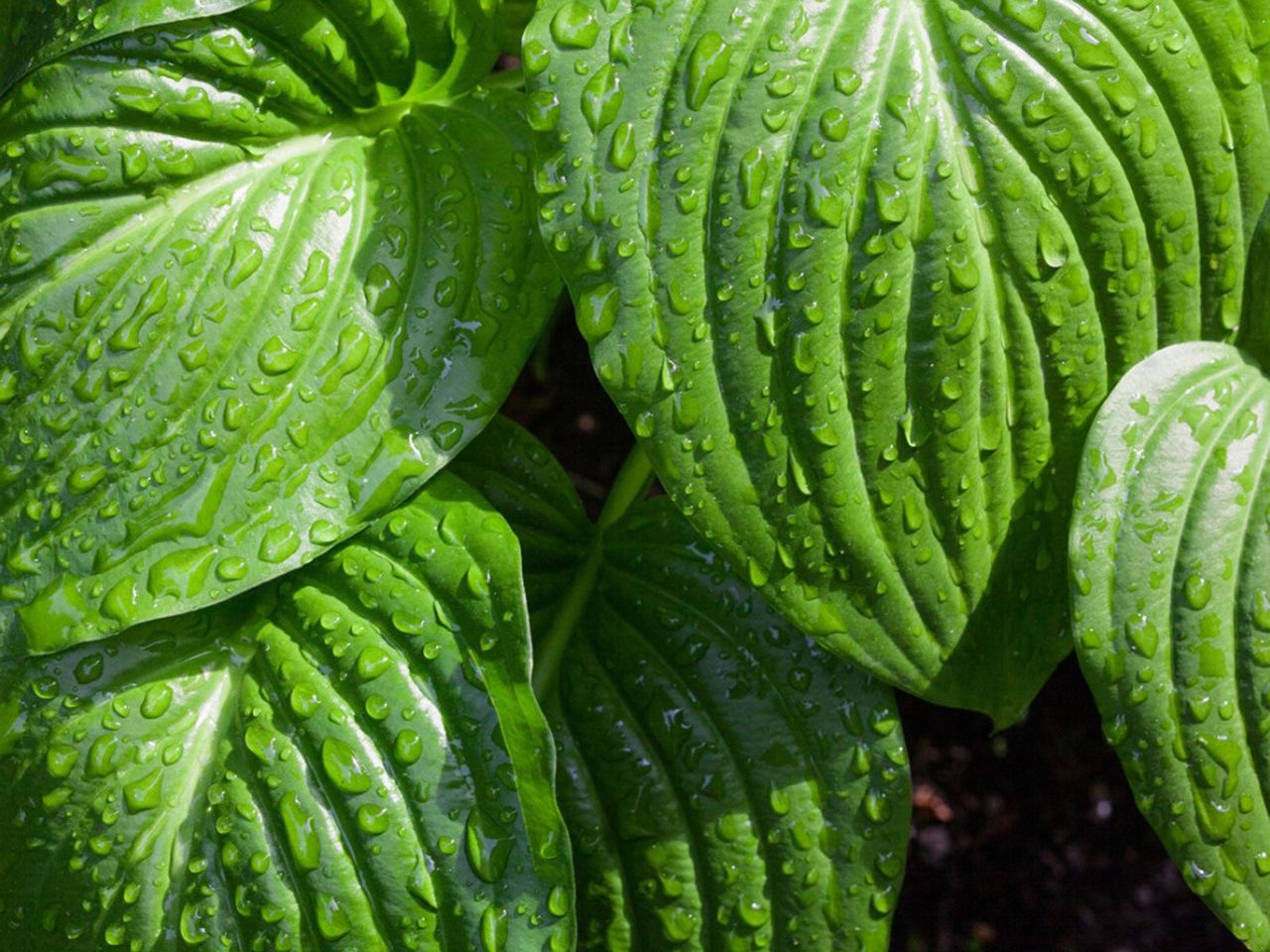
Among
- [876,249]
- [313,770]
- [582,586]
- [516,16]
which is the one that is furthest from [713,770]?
[516,16]

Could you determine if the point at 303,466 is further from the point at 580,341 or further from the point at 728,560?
the point at 580,341

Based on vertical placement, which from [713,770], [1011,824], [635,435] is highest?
[635,435]

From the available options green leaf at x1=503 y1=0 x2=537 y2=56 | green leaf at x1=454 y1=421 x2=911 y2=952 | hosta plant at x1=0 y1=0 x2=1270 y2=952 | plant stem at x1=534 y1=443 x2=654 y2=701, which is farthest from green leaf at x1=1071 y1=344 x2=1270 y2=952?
green leaf at x1=503 y1=0 x2=537 y2=56

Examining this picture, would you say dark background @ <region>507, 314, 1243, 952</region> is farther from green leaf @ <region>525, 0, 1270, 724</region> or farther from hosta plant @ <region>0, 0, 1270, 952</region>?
green leaf @ <region>525, 0, 1270, 724</region>

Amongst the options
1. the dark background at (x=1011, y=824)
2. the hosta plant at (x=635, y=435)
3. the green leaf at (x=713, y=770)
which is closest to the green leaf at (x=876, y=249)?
the hosta plant at (x=635, y=435)

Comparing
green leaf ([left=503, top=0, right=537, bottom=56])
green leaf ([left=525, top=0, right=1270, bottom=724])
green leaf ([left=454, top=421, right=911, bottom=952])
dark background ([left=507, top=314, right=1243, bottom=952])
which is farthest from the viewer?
dark background ([left=507, top=314, right=1243, bottom=952])

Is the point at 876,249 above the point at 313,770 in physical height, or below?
above

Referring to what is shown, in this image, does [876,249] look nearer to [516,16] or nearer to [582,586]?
[582,586]
